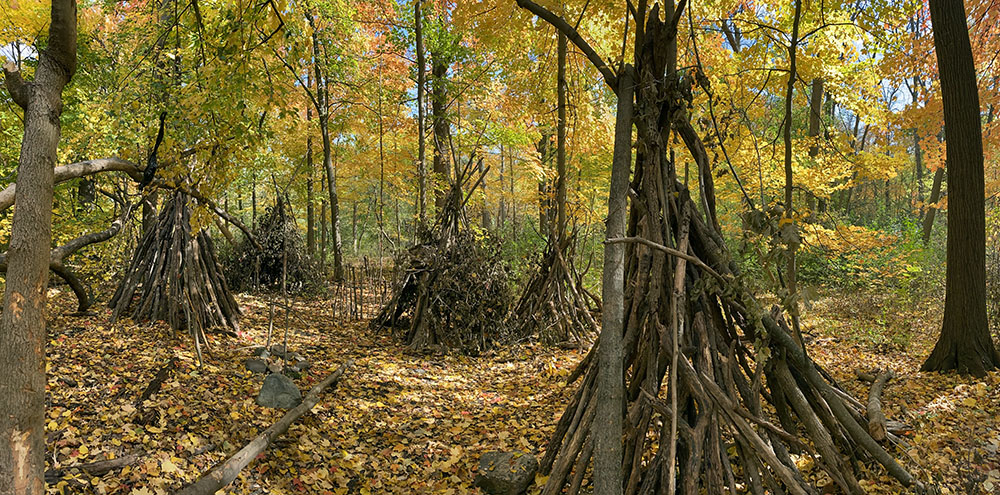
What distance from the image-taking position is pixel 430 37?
8.75m

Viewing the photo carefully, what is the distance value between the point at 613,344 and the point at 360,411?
10.1 feet

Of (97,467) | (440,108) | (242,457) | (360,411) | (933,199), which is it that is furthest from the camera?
(933,199)

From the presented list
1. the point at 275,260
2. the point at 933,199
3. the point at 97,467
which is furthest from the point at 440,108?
the point at 933,199

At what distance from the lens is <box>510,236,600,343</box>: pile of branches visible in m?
6.42

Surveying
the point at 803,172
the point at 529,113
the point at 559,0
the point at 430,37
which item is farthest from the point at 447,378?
the point at 803,172

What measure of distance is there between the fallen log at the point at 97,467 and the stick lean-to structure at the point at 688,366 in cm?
244

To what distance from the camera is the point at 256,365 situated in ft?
15.9

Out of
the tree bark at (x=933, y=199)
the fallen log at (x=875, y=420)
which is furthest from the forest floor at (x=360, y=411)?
the tree bark at (x=933, y=199)

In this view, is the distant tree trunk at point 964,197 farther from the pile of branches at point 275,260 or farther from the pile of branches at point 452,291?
the pile of branches at point 275,260

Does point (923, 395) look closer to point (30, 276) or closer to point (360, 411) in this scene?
point (360, 411)

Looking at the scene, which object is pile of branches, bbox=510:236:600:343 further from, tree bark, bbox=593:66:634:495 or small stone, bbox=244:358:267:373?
tree bark, bbox=593:66:634:495

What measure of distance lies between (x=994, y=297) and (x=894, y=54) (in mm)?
3592

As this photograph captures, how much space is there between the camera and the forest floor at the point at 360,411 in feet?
9.80

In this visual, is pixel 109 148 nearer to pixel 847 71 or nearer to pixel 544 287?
pixel 544 287
